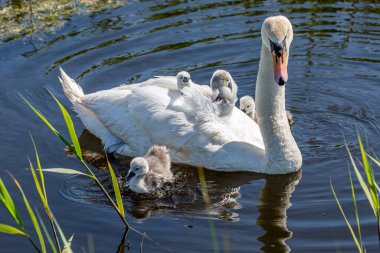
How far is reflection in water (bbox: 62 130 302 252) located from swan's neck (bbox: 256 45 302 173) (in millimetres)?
152

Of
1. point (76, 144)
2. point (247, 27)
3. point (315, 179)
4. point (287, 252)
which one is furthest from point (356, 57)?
point (76, 144)

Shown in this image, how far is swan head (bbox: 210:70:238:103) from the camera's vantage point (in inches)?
343

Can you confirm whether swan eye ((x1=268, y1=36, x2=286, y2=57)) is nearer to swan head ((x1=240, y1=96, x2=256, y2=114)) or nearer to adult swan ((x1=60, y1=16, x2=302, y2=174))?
adult swan ((x1=60, y1=16, x2=302, y2=174))

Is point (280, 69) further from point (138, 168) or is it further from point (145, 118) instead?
point (145, 118)

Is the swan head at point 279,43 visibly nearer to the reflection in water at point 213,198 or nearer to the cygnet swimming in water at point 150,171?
the reflection in water at point 213,198

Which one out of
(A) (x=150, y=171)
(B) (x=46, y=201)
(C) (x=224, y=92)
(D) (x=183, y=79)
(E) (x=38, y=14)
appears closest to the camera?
(B) (x=46, y=201)

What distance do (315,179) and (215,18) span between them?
16.2 feet

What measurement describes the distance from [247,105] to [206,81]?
1.11m

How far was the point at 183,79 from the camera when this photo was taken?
8805 millimetres

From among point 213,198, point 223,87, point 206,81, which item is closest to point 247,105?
point 206,81

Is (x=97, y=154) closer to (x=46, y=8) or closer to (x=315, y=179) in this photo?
(x=315, y=179)

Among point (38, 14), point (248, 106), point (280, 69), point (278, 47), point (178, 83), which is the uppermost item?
point (278, 47)

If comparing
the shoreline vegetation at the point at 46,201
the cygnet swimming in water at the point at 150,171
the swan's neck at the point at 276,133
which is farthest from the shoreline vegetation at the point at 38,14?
the shoreline vegetation at the point at 46,201

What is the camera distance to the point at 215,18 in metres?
12.7
